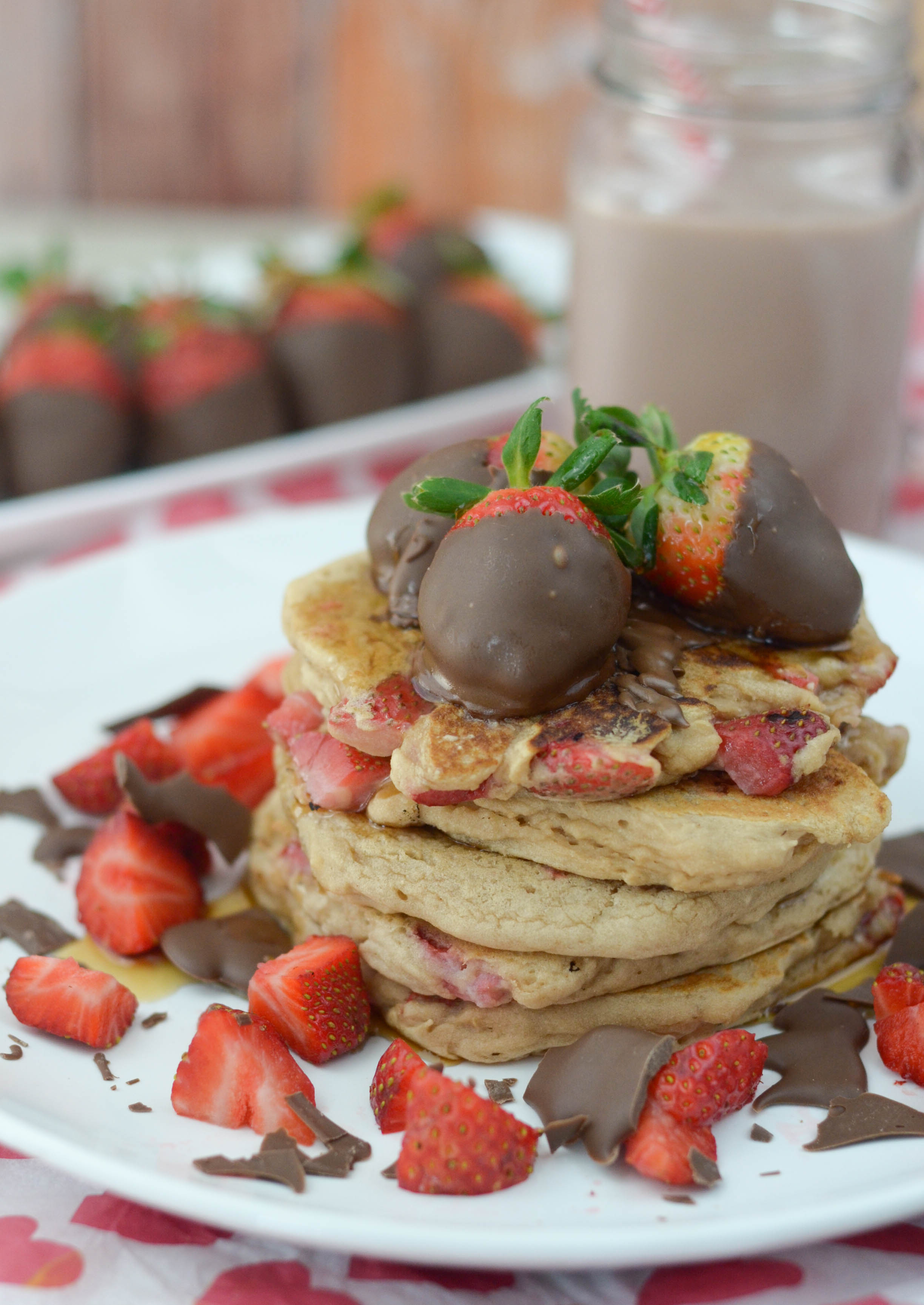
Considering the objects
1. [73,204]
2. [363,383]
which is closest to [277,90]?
[73,204]

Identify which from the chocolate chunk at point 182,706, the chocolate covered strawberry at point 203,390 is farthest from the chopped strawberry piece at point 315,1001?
the chocolate covered strawberry at point 203,390

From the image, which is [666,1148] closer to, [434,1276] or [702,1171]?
[702,1171]

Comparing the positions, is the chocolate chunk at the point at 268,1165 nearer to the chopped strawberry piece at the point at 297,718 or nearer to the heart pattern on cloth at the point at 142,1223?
the heart pattern on cloth at the point at 142,1223

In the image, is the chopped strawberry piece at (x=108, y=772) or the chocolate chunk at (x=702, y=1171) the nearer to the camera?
the chocolate chunk at (x=702, y=1171)

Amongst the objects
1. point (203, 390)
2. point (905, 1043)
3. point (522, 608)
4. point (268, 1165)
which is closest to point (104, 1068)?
point (268, 1165)

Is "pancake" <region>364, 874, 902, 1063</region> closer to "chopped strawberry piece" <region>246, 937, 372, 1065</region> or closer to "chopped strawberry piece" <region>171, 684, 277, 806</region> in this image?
"chopped strawberry piece" <region>246, 937, 372, 1065</region>

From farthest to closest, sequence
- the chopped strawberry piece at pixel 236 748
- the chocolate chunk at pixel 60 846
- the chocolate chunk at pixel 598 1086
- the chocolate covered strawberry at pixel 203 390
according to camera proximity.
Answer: the chocolate covered strawberry at pixel 203 390 → the chopped strawberry piece at pixel 236 748 → the chocolate chunk at pixel 60 846 → the chocolate chunk at pixel 598 1086

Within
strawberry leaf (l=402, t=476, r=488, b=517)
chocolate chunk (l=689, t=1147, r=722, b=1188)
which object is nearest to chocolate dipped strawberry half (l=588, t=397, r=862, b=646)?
strawberry leaf (l=402, t=476, r=488, b=517)
